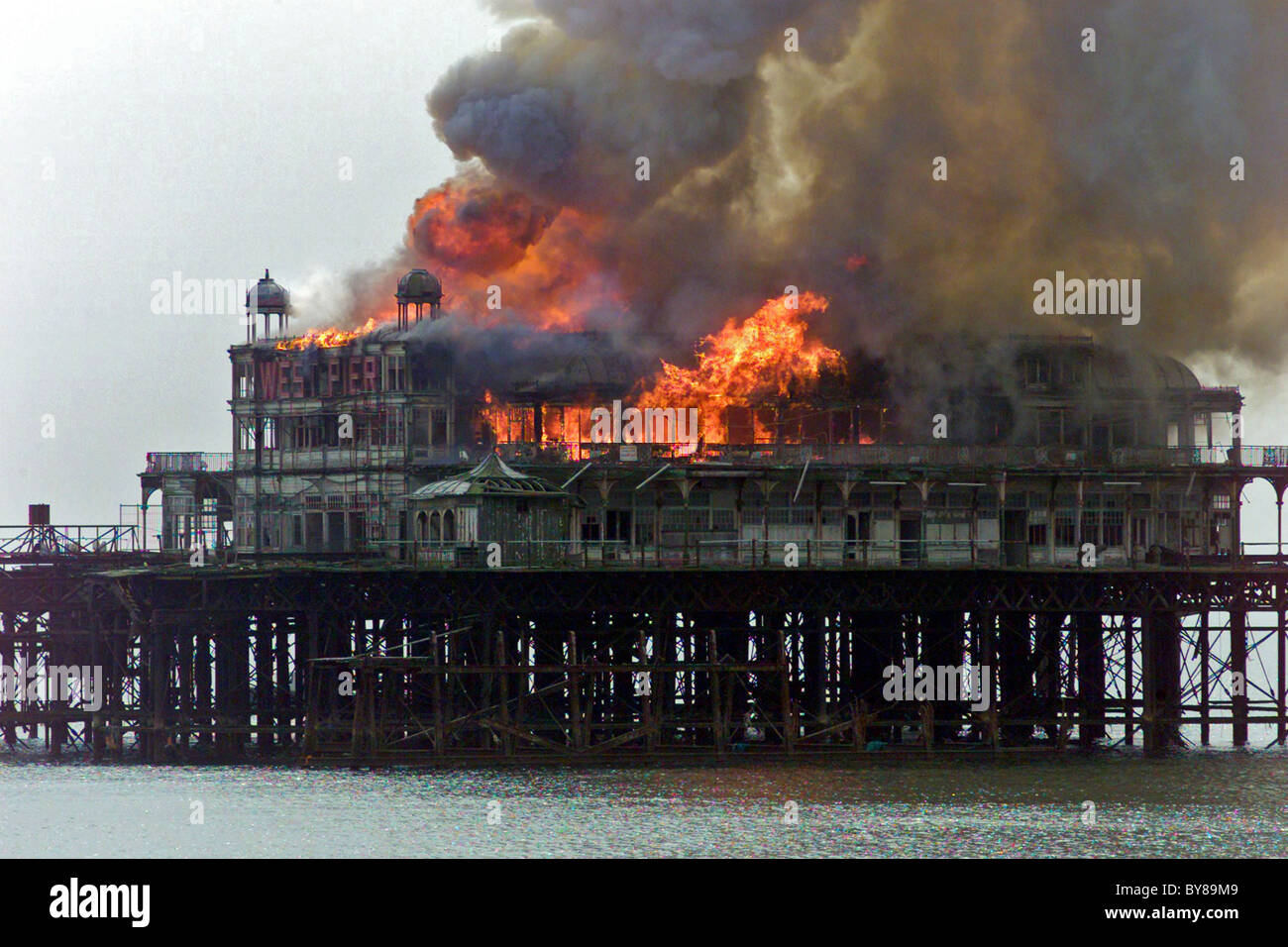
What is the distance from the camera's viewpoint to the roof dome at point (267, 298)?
129m

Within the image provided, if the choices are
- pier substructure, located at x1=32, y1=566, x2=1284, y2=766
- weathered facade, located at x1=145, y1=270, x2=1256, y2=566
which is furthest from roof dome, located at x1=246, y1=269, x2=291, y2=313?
pier substructure, located at x1=32, y1=566, x2=1284, y2=766

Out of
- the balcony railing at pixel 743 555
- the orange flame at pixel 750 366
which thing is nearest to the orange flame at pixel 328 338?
the balcony railing at pixel 743 555

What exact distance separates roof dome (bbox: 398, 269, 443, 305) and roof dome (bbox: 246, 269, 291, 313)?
22.9ft

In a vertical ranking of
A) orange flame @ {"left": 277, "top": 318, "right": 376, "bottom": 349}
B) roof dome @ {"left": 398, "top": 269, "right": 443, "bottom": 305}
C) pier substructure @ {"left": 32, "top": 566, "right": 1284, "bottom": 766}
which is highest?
roof dome @ {"left": 398, "top": 269, "right": 443, "bottom": 305}

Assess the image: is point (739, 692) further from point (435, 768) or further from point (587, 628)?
point (435, 768)

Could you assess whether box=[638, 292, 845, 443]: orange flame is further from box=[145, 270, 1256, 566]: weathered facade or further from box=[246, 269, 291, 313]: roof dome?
box=[246, 269, 291, 313]: roof dome

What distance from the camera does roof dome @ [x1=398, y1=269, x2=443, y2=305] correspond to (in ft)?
409

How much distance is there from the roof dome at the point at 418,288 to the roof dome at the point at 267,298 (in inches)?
275

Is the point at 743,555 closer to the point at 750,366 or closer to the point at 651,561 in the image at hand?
the point at 651,561

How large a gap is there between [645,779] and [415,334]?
2714cm

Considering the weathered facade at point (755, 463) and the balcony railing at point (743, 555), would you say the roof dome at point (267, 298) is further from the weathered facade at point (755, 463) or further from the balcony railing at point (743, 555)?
the balcony railing at point (743, 555)

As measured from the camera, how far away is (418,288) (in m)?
125

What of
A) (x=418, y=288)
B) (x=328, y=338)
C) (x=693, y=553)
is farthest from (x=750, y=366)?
(x=328, y=338)

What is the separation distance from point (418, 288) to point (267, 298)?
8.21m
